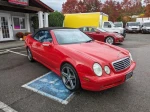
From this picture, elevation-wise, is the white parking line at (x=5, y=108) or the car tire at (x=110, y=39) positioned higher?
the car tire at (x=110, y=39)

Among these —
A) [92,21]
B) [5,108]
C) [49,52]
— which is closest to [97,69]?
[49,52]

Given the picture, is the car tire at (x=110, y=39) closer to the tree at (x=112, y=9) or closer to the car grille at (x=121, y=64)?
the car grille at (x=121, y=64)

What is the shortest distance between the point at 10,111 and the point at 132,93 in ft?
8.60

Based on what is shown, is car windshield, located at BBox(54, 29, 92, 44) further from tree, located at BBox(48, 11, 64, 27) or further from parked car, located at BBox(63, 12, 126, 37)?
tree, located at BBox(48, 11, 64, 27)

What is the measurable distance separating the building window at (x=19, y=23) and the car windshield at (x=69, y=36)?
897 centimetres

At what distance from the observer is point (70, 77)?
3.38 metres

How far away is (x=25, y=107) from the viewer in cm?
282

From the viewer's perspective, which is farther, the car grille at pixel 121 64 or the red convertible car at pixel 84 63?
the car grille at pixel 121 64

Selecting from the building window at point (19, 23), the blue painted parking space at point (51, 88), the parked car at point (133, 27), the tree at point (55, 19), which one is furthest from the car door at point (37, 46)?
the parked car at point (133, 27)

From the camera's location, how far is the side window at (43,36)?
4.38 metres

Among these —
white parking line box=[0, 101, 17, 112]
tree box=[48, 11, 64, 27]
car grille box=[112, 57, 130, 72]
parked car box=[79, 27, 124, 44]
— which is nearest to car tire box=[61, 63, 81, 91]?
car grille box=[112, 57, 130, 72]

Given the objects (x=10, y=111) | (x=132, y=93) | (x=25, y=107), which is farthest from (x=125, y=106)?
(x=10, y=111)

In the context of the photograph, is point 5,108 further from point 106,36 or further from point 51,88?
point 106,36

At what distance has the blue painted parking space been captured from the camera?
3.18 metres
